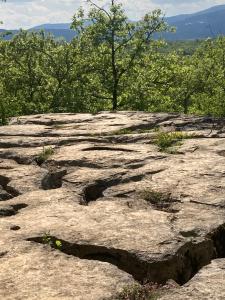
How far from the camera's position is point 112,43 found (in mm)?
53344

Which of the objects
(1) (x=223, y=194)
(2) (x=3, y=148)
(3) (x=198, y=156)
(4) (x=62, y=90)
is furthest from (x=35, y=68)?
(1) (x=223, y=194)

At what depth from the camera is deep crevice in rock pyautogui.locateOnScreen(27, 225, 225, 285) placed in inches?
369

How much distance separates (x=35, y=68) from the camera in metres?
55.6

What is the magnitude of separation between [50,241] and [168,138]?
10396 millimetres

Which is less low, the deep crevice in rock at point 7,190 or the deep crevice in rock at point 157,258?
the deep crevice in rock at point 7,190

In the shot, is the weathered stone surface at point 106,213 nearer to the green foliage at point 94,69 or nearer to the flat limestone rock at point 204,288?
the flat limestone rock at point 204,288

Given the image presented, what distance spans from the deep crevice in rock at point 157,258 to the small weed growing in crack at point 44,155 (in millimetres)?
7478

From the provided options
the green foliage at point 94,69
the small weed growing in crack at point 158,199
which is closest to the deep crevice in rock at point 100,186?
the small weed growing in crack at point 158,199

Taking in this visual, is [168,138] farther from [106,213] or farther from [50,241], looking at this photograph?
[50,241]

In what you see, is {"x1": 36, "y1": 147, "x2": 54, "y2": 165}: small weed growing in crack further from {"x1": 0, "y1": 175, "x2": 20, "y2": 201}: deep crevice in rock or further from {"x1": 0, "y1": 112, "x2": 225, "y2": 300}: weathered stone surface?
{"x1": 0, "y1": 175, "x2": 20, "y2": 201}: deep crevice in rock

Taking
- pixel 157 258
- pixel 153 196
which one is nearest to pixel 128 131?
pixel 153 196

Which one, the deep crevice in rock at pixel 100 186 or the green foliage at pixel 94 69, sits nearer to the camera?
the deep crevice in rock at pixel 100 186

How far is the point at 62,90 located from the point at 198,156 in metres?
36.2

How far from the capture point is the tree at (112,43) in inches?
2077
